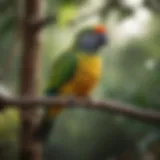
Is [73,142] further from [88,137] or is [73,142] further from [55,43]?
[55,43]

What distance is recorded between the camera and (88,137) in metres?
0.80

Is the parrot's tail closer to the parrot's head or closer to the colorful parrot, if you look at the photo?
the colorful parrot

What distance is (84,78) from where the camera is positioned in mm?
1045

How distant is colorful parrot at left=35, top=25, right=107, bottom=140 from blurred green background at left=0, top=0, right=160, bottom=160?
0.03 m

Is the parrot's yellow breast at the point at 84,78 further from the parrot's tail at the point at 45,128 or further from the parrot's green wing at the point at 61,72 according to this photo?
the parrot's tail at the point at 45,128

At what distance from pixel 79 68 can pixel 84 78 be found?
4 centimetres

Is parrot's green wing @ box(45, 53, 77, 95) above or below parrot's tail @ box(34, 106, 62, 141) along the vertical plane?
above

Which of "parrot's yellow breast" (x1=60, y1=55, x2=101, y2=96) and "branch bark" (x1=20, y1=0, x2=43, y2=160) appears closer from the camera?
"branch bark" (x1=20, y1=0, x2=43, y2=160)

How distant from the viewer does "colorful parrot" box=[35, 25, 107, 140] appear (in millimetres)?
956

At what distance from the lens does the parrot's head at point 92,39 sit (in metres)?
0.94

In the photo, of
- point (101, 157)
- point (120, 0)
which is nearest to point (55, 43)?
point (120, 0)

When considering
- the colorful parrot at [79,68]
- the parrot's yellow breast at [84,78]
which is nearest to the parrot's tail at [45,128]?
the colorful parrot at [79,68]

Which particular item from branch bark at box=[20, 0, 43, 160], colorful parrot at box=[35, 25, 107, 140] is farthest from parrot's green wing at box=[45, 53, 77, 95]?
branch bark at box=[20, 0, 43, 160]

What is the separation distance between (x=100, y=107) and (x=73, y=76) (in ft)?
1.36
